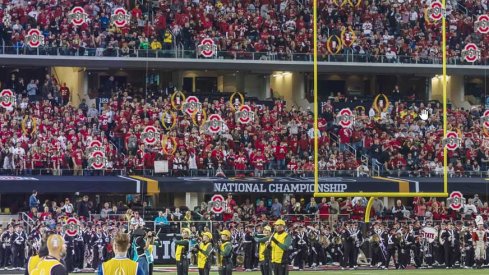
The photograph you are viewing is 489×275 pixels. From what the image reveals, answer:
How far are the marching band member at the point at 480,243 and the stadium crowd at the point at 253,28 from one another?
36.0ft

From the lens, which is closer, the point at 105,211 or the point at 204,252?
the point at 204,252

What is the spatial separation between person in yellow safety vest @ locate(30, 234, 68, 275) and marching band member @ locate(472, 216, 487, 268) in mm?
22974

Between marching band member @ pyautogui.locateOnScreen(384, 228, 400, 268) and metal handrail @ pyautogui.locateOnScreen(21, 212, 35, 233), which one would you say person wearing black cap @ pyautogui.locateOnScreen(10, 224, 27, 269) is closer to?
metal handrail @ pyautogui.locateOnScreen(21, 212, 35, 233)

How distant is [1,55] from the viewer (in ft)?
128

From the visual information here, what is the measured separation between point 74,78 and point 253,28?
251 inches

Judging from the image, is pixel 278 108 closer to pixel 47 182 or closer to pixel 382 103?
pixel 382 103

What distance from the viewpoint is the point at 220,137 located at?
38.5 meters

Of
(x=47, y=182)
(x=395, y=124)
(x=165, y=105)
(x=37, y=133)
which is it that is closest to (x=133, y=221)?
(x=47, y=182)

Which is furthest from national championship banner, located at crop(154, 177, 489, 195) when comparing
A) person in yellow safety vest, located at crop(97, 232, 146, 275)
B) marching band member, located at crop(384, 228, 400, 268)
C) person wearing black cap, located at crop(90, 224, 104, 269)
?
person in yellow safety vest, located at crop(97, 232, 146, 275)

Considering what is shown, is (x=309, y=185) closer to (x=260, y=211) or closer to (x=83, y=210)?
(x=260, y=211)

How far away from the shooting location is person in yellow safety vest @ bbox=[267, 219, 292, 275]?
23.2 metres

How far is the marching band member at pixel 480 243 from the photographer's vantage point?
33.3 m

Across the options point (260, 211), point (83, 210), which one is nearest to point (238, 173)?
point (260, 211)

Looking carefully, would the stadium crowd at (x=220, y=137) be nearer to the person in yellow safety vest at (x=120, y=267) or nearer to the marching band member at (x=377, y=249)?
the marching band member at (x=377, y=249)
